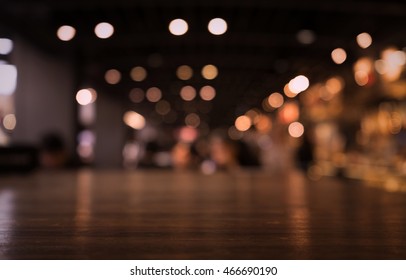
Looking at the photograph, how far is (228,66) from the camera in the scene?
14.9 m

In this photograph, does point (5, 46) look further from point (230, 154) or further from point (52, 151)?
point (230, 154)

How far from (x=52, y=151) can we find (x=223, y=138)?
17.0 feet

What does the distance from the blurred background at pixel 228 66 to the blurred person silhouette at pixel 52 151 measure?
3 centimetres

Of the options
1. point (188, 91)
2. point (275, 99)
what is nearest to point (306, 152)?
point (275, 99)

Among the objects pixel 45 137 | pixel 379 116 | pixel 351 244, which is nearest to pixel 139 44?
pixel 45 137

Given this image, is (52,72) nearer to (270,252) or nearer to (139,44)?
(139,44)

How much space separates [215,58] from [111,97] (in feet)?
29.6

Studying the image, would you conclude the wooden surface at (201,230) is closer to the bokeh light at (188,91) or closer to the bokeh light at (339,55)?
the bokeh light at (339,55)

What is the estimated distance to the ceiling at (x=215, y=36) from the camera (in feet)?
26.6

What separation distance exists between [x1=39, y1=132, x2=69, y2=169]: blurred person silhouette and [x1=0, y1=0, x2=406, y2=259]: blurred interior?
48mm

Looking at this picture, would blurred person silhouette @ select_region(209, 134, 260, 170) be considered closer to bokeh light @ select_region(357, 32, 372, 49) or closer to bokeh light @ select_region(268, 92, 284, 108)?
bokeh light @ select_region(357, 32, 372, 49)

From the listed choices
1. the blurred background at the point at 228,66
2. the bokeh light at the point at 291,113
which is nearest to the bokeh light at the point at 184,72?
the blurred background at the point at 228,66
